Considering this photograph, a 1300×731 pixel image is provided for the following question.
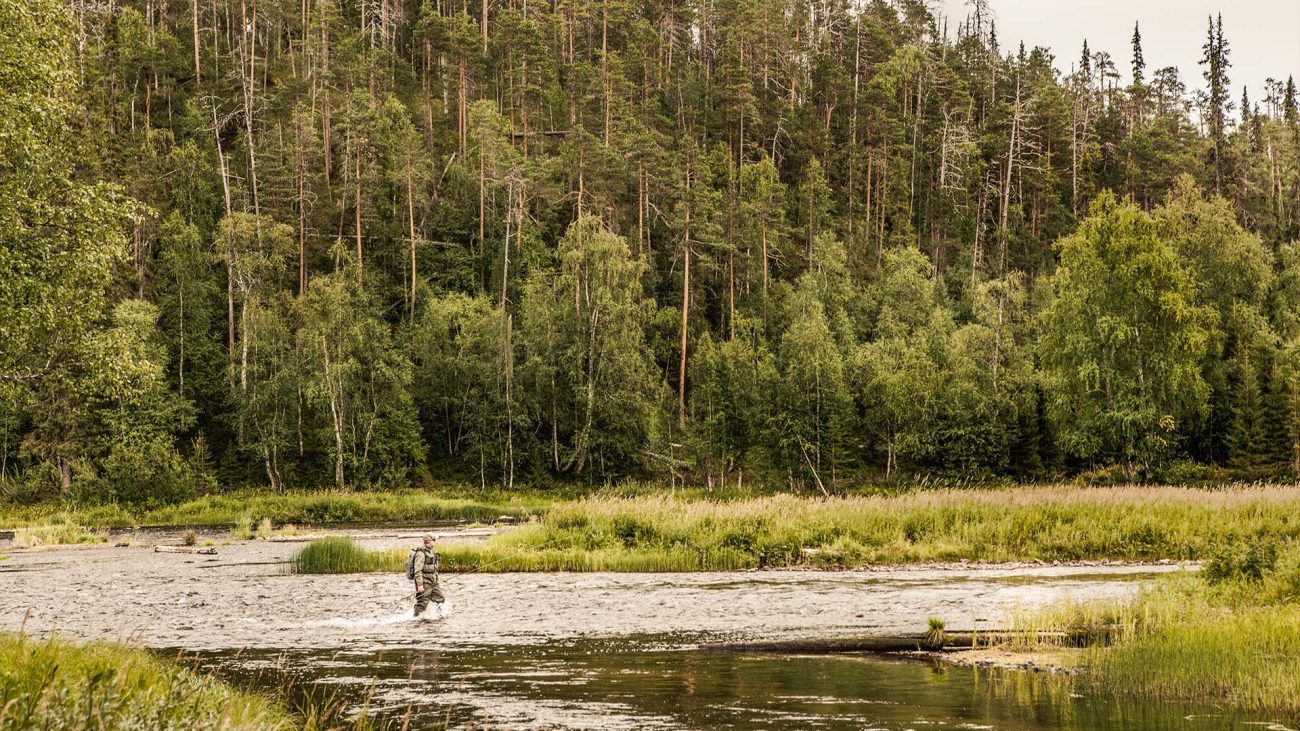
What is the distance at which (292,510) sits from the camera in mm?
61406

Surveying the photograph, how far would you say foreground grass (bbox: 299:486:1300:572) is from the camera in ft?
117

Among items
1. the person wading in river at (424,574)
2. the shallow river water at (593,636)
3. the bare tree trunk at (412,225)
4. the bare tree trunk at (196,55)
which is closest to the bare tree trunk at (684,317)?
the bare tree trunk at (412,225)

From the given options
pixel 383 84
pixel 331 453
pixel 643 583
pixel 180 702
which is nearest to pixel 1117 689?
pixel 180 702

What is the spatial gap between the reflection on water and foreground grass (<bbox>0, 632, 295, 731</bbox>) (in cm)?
222

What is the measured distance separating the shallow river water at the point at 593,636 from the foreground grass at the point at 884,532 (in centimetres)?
213

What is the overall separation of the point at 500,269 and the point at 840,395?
3176 centimetres

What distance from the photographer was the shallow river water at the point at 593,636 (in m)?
14.8

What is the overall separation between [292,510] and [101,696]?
5675 cm

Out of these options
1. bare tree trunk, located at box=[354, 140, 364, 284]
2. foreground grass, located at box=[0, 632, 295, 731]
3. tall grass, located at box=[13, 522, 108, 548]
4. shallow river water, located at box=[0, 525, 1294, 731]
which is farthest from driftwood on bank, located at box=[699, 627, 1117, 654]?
bare tree trunk, located at box=[354, 140, 364, 284]

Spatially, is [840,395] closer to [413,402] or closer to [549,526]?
[413,402]

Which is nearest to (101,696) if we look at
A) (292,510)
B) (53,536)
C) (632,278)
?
(53,536)

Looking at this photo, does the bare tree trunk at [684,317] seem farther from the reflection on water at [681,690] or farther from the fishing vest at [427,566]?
the reflection on water at [681,690]

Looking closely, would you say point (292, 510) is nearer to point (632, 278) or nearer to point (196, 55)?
point (632, 278)

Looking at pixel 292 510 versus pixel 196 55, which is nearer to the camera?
pixel 292 510
